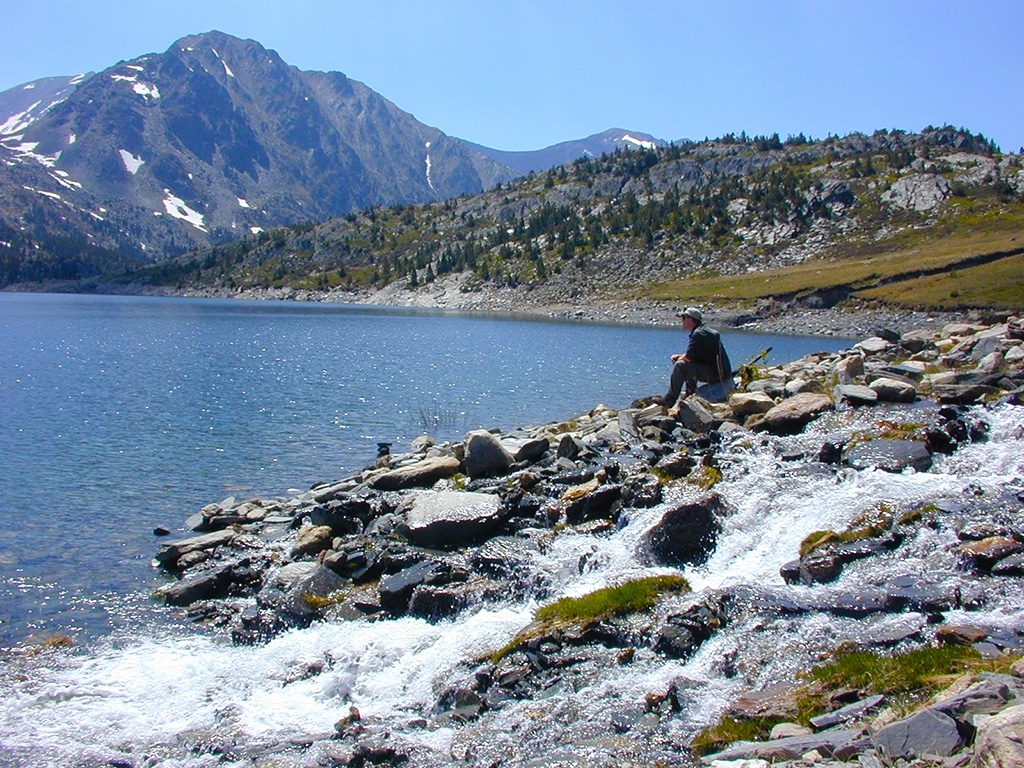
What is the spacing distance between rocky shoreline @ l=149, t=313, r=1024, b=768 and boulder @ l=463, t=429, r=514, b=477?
0.05 metres

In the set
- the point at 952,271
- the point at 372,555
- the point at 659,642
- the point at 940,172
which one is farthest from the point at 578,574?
the point at 940,172

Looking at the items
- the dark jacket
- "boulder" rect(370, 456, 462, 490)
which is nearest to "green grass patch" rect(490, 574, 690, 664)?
"boulder" rect(370, 456, 462, 490)

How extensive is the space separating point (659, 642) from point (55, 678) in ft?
37.6

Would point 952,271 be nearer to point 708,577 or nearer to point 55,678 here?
point 708,577

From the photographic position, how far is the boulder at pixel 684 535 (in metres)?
15.8

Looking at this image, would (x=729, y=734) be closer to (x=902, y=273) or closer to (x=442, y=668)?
(x=442, y=668)

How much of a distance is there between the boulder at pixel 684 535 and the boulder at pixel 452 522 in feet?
14.9

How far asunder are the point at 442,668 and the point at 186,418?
97.5 ft

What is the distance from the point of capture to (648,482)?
19188 millimetres

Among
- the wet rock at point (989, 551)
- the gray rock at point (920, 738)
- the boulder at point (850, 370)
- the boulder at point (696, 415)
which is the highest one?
the boulder at point (850, 370)

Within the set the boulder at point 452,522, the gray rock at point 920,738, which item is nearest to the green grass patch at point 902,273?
the boulder at point 452,522

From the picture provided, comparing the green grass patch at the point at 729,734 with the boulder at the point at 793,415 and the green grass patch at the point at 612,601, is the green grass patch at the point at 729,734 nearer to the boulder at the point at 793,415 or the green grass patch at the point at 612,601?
the green grass patch at the point at 612,601

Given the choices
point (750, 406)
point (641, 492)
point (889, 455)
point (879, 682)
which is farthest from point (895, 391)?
point (879, 682)

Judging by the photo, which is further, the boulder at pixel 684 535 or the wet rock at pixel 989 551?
the boulder at pixel 684 535
